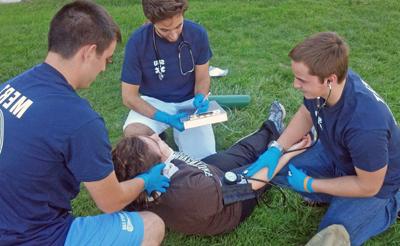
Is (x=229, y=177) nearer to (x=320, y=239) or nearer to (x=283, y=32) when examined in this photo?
(x=320, y=239)

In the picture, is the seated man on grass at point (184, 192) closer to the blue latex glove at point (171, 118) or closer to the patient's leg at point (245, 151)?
the patient's leg at point (245, 151)

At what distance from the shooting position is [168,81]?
3180 millimetres

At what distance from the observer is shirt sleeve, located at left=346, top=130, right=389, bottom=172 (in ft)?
6.49

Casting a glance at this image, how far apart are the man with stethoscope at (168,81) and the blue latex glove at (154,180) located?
81 centimetres

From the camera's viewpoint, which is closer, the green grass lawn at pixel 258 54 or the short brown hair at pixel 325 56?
the short brown hair at pixel 325 56

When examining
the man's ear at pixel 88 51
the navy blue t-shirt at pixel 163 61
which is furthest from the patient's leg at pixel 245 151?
the man's ear at pixel 88 51

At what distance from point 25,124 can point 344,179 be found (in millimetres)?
1473

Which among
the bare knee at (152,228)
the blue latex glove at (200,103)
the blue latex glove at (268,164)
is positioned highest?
the blue latex glove at (200,103)

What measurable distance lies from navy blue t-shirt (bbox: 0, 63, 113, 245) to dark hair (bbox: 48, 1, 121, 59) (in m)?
0.10

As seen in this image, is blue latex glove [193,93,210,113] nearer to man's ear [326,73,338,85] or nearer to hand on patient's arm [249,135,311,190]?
hand on patient's arm [249,135,311,190]

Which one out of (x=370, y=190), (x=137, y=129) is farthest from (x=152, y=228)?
(x=137, y=129)

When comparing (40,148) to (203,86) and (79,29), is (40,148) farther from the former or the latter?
(203,86)

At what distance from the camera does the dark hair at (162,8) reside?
2.65 m

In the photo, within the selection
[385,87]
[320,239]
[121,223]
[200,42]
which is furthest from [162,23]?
[385,87]
